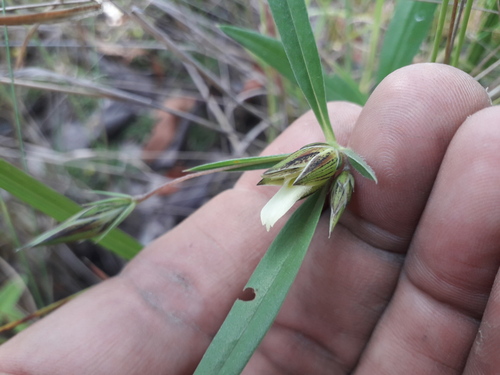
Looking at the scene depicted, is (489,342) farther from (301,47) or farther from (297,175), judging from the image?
(301,47)

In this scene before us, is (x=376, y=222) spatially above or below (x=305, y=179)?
below

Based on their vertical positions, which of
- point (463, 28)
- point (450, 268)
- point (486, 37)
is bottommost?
point (450, 268)

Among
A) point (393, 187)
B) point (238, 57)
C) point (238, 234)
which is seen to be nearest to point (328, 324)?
point (238, 234)

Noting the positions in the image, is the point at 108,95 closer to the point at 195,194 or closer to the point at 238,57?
the point at 195,194

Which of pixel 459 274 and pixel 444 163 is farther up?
pixel 444 163

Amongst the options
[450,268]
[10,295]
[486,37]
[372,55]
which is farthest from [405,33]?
[10,295]

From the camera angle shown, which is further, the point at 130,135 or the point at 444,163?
the point at 130,135

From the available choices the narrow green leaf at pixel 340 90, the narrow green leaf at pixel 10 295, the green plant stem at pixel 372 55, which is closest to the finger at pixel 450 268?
the narrow green leaf at pixel 340 90

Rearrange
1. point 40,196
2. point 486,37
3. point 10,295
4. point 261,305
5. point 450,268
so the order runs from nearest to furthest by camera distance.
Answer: point 261,305 → point 450,268 → point 40,196 → point 486,37 → point 10,295
